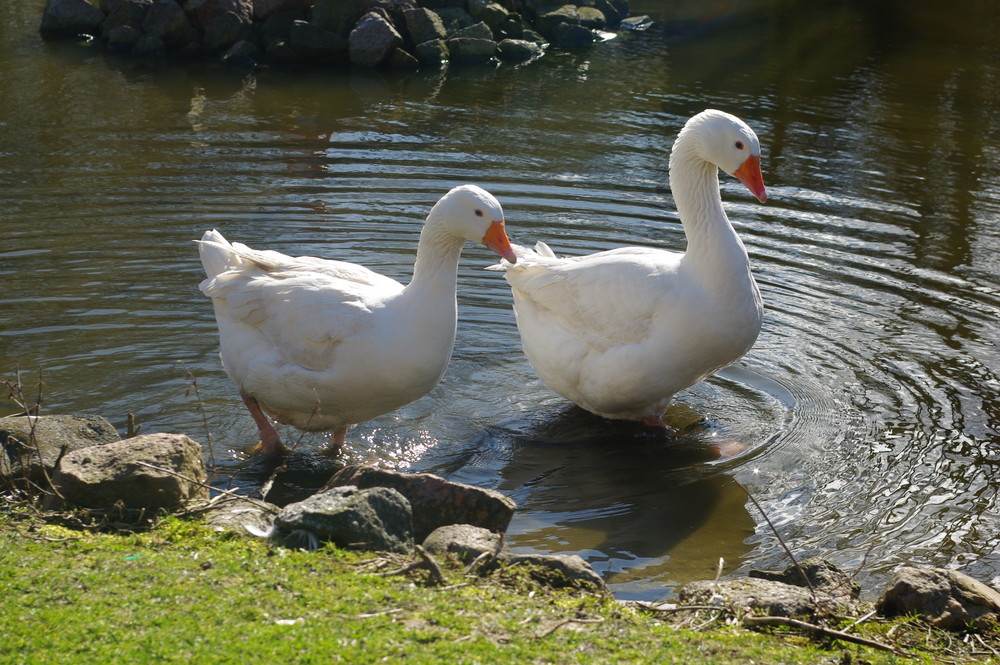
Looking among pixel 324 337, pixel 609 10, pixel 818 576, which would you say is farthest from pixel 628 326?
pixel 609 10

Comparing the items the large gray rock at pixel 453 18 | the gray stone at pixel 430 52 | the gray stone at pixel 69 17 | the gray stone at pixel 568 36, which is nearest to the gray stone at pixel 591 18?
the gray stone at pixel 568 36

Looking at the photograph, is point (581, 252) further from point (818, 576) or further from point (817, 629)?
point (817, 629)

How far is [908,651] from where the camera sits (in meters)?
4.67

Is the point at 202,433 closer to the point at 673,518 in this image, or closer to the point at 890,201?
the point at 673,518

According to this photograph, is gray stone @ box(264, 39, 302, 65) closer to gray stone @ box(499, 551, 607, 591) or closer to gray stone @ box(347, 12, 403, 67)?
gray stone @ box(347, 12, 403, 67)

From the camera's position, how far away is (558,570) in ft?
16.6

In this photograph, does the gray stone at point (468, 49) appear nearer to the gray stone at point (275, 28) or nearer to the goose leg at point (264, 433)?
the gray stone at point (275, 28)

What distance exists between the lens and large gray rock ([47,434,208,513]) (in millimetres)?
5305

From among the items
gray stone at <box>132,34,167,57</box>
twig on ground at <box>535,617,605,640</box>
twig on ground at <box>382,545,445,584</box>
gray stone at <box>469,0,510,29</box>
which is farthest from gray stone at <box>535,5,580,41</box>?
twig on ground at <box>535,617,605,640</box>

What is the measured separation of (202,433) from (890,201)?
888cm

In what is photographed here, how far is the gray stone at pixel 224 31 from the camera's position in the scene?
19.9 m

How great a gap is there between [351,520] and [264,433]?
7.22ft

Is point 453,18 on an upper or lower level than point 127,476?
upper

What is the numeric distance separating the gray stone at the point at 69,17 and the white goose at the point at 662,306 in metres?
16.6
